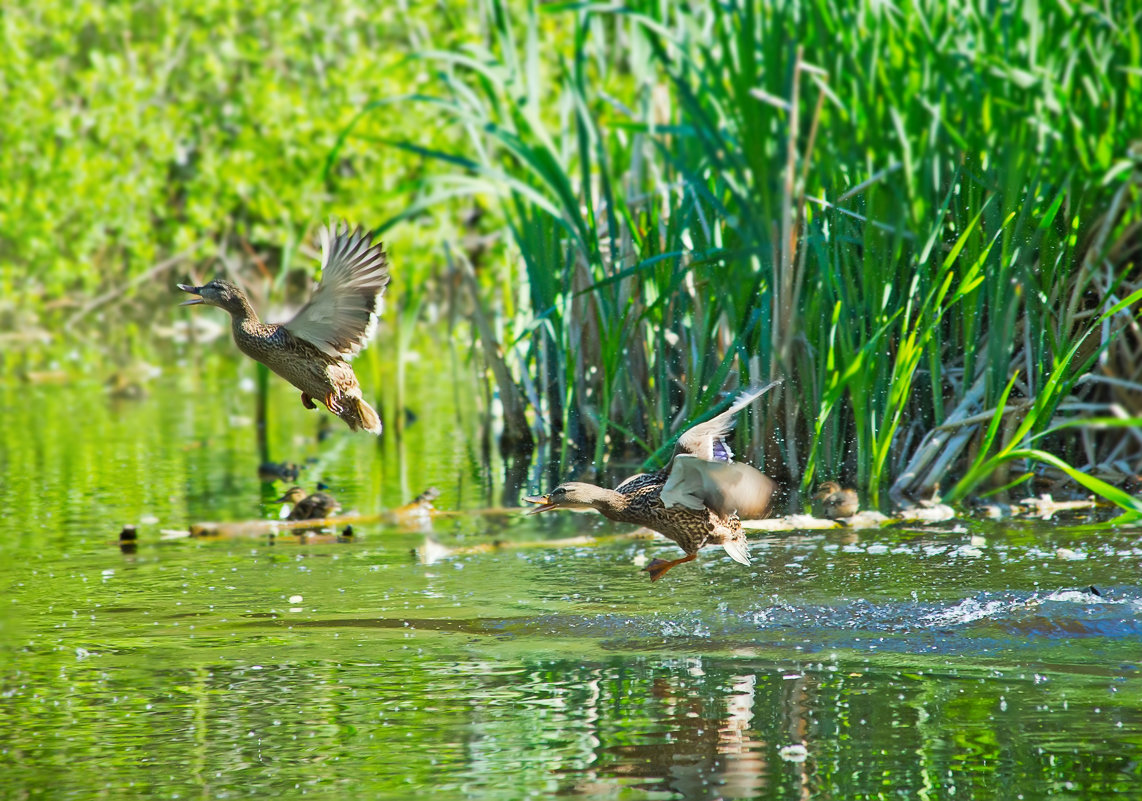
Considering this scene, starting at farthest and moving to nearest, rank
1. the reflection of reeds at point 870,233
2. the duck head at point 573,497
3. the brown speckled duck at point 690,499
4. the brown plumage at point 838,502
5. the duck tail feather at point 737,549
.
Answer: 1. the brown plumage at point 838,502
2. the reflection of reeds at point 870,233
3. the duck head at point 573,497
4. the duck tail feather at point 737,549
5. the brown speckled duck at point 690,499

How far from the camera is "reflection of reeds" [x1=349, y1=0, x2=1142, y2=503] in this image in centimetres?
566

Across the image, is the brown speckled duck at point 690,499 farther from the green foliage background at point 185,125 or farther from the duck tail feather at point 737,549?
the green foliage background at point 185,125

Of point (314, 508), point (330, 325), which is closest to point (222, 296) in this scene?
point (330, 325)

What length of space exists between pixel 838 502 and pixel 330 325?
2.38 metres

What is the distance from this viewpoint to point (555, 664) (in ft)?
14.3

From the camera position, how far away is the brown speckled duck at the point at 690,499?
4.44 meters

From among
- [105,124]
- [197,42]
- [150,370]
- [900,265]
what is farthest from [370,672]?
[197,42]

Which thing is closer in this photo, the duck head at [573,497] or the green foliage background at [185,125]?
the duck head at [573,497]

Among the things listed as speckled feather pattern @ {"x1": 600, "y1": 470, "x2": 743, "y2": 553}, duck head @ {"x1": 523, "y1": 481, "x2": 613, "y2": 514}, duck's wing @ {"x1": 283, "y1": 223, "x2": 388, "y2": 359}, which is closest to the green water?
speckled feather pattern @ {"x1": 600, "y1": 470, "x2": 743, "y2": 553}

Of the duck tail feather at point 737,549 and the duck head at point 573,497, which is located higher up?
the duck head at point 573,497

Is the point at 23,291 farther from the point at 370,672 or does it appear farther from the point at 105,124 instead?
the point at 370,672

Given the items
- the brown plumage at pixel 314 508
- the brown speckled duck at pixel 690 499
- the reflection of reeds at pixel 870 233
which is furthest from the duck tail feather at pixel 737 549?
the brown plumage at pixel 314 508

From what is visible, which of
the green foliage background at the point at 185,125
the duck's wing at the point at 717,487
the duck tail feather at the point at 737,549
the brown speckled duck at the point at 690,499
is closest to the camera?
the duck's wing at the point at 717,487

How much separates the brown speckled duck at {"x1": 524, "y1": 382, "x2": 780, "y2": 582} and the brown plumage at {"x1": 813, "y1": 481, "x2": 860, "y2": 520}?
46.1 inches
